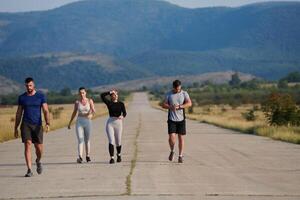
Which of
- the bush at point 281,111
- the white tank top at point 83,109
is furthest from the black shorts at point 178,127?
the bush at point 281,111

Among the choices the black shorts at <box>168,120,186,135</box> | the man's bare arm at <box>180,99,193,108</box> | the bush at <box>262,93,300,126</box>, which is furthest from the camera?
the bush at <box>262,93,300,126</box>

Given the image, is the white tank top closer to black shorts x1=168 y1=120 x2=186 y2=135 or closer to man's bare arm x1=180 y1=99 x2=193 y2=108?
black shorts x1=168 y1=120 x2=186 y2=135

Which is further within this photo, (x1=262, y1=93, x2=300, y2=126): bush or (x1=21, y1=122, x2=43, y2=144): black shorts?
(x1=262, y1=93, x2=300, y2=126): bush

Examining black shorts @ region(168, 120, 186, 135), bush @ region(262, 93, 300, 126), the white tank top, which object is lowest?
bush @ region(262, 93, 300, 126)

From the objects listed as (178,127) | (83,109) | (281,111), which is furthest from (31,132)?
A: (281,111)

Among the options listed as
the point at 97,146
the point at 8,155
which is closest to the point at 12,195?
the point at 8,155

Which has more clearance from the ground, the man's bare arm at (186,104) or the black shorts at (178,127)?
the man's bare arm at (186,104)

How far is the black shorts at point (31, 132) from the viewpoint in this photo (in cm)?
1698

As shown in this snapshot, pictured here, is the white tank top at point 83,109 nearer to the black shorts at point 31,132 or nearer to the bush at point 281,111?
the black shorts at point 31,132

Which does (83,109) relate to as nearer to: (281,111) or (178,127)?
(178,127)

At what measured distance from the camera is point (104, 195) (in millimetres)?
13359

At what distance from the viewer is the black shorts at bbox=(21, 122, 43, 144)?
1698 centimetres

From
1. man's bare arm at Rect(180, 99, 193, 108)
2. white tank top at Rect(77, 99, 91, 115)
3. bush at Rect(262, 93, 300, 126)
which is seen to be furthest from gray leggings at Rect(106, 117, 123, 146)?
bush at Rect(262, 93, 300, 126)

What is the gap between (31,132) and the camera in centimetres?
1714
